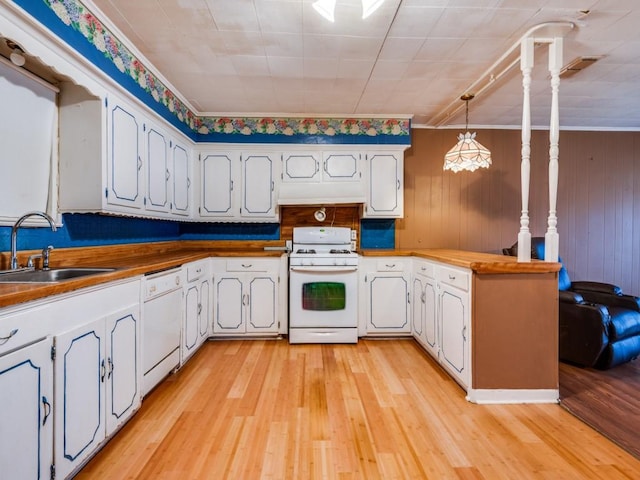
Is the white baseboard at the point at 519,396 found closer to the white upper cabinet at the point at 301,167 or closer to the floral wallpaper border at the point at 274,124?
the white upper cabinet at the point at 301,167

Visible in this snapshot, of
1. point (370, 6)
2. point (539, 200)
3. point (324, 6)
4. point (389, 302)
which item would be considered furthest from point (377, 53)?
point (539, 200)

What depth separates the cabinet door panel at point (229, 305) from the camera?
10.6 ft

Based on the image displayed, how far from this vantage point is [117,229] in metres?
2.57

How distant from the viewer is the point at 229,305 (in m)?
3.24

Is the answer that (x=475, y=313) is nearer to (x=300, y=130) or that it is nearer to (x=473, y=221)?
(x=473, y=221)

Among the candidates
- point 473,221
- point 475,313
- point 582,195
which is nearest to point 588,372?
point 475,313

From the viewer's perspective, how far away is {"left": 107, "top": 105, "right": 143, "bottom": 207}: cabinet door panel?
208cm

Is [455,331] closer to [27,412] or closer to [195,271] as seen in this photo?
[195,271]

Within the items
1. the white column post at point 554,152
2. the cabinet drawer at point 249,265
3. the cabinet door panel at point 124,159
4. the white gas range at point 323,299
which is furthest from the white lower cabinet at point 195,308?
the white column post at point 554,152

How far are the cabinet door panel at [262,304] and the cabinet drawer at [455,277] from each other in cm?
158

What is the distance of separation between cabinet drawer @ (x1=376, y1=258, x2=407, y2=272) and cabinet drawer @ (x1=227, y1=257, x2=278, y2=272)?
1.02 m

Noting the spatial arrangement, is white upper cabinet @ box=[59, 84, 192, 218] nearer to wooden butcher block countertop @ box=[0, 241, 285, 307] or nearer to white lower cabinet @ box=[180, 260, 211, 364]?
wooden butcher block countertop @ box=[0, 241, 285, 307]

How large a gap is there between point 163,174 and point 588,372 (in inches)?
146

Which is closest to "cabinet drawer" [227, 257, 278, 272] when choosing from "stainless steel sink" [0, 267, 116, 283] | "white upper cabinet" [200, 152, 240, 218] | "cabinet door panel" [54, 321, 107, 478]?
"white upper cabinet" [200, 152, 240, 218]
